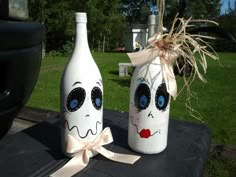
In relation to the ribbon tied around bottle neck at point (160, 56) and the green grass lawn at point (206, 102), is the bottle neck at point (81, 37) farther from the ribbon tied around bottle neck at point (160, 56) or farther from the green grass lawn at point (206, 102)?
the green grass lawn at point (206, 102)

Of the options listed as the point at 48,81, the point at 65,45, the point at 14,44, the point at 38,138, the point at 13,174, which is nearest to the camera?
the point at 13,174

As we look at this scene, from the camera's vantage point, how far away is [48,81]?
626cm

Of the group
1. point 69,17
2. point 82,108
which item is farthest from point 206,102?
point 69,17

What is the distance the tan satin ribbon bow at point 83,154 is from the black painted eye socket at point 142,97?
0.43ft

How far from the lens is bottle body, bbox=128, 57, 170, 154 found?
0.92m

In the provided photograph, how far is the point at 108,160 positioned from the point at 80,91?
0.22m

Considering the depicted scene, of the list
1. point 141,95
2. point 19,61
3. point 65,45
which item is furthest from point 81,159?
point 65,45

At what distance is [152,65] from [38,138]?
1.65 ft

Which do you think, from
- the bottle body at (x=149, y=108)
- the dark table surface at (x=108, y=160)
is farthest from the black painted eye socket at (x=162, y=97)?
the dark table surface at (x=108, y=160)

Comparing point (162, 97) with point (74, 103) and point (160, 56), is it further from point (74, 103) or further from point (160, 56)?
point (74, 103)

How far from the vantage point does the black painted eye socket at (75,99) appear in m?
0.89

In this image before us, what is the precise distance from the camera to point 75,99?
89cm

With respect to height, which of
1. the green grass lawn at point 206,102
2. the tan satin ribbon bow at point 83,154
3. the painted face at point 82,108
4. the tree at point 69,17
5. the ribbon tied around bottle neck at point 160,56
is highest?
the tree at point 69,17

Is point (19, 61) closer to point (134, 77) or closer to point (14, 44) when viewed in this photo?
point (14, 44)
